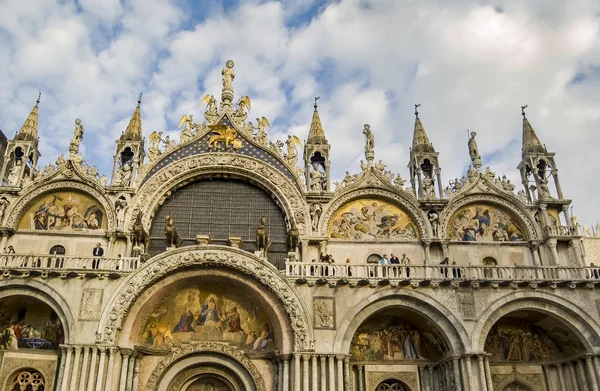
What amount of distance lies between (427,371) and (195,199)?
12.7 meters

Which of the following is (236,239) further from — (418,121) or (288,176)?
(418,121)

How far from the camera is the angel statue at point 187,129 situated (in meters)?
24.8

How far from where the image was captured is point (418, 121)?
87.7ft

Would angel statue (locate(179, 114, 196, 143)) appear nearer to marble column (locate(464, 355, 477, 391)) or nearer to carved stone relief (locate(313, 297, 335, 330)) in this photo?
carved stone relief (locate(313, 297, 335, 330))

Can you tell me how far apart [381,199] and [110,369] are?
13.5 meters

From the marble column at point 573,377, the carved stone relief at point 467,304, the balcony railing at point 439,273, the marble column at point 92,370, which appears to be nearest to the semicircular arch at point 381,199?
the balcony railing at point 439,273

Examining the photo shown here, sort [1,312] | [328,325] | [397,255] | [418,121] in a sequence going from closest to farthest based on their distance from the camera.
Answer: [328,325]
[1,312]
[397,255]
[418,121]

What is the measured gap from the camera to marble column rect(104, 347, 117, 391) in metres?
18.3

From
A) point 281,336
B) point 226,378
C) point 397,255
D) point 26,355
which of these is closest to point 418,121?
point 397,255

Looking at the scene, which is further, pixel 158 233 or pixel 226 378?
pixel 158 233

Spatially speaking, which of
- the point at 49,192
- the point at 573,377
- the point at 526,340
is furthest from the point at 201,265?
the point at 573,377

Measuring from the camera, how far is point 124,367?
62.3 ft

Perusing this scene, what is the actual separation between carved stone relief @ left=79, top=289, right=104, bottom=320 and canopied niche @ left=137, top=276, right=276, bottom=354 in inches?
76.2

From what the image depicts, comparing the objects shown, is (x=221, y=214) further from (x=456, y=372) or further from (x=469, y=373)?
(x=469, y=373)
